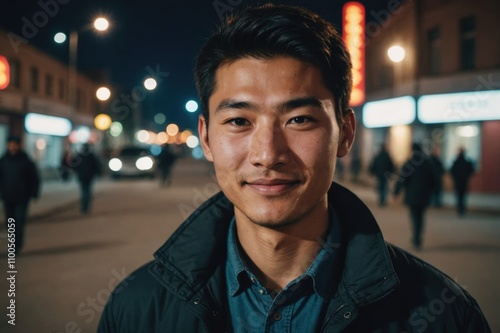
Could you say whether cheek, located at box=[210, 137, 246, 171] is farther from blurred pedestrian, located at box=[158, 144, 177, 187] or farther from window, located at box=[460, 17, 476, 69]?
blurred pedestrian, located at box=[158, 144, 177, 187]

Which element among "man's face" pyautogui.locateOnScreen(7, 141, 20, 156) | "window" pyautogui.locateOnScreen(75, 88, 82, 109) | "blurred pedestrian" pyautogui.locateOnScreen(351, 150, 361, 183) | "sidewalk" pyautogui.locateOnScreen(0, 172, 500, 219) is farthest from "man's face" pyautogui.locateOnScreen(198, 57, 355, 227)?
"window" pyautogui.locateOnScreen(75, 88, 82, 109)

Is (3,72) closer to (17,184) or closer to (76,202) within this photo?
(76,202)

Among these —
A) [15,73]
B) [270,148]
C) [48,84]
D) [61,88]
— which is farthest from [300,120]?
[61,88]

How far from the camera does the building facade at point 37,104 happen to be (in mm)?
25156

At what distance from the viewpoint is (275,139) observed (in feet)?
6.46

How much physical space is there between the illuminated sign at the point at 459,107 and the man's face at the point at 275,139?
2062 centimetres

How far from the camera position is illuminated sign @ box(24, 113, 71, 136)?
27297 millimetres

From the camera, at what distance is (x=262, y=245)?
2139 millimetres

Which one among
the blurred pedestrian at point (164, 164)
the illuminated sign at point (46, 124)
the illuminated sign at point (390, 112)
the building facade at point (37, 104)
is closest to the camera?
the illuminated sign at point (390, 112)

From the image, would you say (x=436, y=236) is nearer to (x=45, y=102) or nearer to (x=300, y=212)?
(x=300, y=212)

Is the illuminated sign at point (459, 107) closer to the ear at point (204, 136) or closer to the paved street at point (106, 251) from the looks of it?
the paved street at point (106, 251)

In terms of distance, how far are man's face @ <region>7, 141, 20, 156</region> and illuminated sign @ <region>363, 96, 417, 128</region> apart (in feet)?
60.8

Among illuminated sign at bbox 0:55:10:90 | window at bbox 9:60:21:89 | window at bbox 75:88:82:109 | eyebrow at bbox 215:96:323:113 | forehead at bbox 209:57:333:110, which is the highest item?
window at bbox 75:88:82:109
